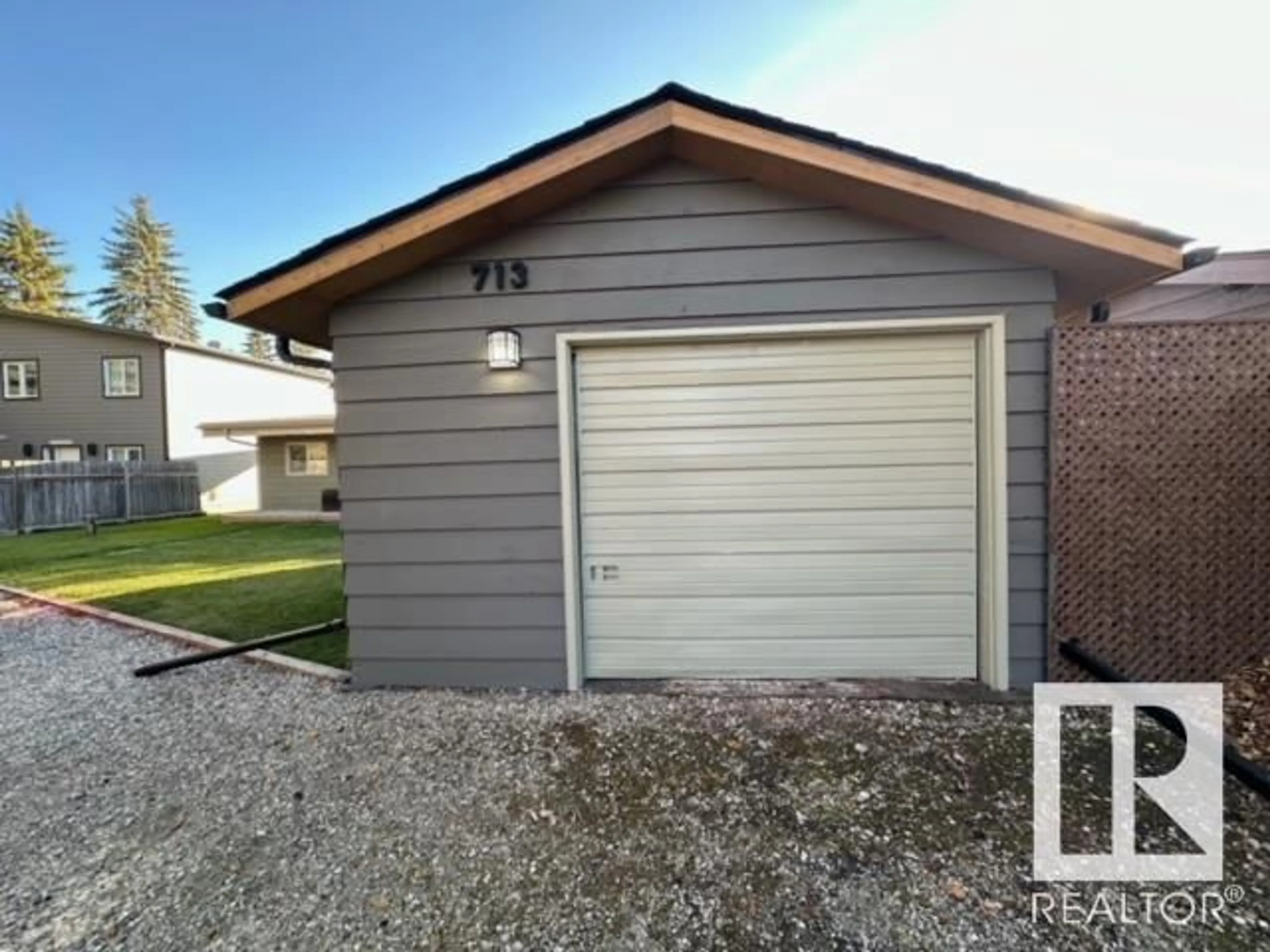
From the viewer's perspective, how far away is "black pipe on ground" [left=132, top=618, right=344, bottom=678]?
4.13 metres

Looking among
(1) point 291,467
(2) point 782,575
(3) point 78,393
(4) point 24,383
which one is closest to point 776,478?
(2) point 782,575

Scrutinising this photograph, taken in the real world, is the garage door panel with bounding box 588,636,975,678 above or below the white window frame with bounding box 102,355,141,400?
below

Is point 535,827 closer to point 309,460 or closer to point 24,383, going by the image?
point 309,460

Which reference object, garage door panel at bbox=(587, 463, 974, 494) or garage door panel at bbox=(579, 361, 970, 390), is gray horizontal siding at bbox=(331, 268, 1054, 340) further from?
garage door panel at bbox=(587, 463, 974, 494)

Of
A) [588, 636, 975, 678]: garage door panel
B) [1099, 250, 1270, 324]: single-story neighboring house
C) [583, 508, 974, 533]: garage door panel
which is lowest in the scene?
[588, 636, 975, 678]: garage door panel

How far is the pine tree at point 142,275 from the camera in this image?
37.7 metres

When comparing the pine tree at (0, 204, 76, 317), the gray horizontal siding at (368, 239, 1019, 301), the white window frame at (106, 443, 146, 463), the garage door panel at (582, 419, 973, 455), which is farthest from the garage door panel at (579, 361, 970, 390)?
the pine tree at (0, 204, 76, 317)

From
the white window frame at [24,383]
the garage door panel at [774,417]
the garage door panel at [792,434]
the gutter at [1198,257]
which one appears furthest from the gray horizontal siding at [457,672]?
the white window frame at [24,383]

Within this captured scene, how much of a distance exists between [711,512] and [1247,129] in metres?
7.75

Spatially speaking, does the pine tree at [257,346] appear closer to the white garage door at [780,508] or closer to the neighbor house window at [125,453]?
the neighbor house window at [125,453]

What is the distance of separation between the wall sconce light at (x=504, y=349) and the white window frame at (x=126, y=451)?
19.3 meters

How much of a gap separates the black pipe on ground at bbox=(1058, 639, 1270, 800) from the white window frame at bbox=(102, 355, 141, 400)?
900 inches

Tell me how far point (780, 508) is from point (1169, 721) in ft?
7.57

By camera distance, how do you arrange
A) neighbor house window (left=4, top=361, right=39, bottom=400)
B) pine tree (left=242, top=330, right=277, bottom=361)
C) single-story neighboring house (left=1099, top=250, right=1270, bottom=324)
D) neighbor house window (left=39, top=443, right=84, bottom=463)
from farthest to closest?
pine tree (left=242, top=330, right=277, bottom=361)
neighbor house window (left=4, top=361, right=39, bottom=400)
neighbor house window (left=39, top=443, right=84, bottom=463)
single-story neighboring house (left=1099, top=250, right=1270, bottom=324)
